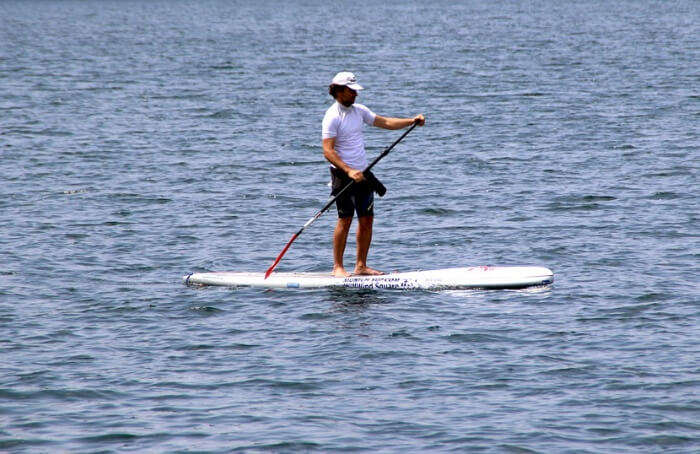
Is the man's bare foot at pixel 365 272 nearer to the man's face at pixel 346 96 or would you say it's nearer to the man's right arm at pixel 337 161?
the man's right arm at pixel 337 161

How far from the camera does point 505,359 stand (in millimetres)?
11453

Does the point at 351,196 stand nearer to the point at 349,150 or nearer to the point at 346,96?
the point at 349,150

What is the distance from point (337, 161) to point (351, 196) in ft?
1.84

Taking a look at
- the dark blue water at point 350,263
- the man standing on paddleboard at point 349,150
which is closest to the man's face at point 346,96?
the man standing on paddleboard at point 349,150

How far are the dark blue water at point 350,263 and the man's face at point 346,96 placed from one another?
2359 mm

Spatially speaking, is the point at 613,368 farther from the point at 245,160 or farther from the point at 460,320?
the point at 245,160

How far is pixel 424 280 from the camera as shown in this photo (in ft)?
46.5

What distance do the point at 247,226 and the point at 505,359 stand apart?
785 cm

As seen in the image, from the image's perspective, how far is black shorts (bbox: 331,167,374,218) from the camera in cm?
1384

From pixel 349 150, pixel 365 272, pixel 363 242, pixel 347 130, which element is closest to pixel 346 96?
A: pixel 347 130

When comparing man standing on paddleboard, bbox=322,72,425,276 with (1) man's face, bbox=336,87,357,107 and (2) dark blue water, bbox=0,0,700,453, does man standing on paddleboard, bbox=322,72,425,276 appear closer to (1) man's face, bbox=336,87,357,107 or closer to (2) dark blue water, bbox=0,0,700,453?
(1) man's face, bbox=336,87,357,107

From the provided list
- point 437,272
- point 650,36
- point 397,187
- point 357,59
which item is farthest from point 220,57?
point 437,272

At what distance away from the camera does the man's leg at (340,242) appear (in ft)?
46.4

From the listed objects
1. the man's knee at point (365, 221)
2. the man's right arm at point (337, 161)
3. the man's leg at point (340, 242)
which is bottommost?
the man's leg at point (340, 242)
